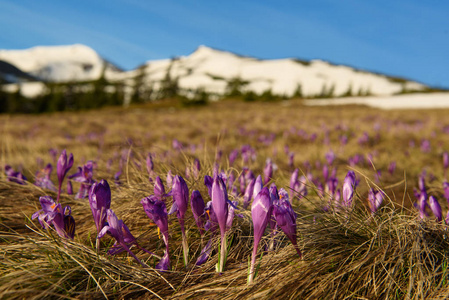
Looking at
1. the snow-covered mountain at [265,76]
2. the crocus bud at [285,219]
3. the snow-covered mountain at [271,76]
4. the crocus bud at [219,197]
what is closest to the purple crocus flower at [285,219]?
the crocus bud at [285,219]

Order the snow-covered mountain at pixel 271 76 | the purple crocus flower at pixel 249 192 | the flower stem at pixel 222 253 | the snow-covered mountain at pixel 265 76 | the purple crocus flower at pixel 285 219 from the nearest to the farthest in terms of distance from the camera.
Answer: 1. the purple crocus flower at pixel 285 219
2. the flower stem at pixel 222 253
3. the purple crocus flower at pixel 249 192
4. the snow-covered mountain at pixel 265 76
5. the snow-covered mountain at pixel 271 76

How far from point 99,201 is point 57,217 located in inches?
7.9

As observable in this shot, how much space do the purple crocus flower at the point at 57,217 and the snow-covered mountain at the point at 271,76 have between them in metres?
93.8

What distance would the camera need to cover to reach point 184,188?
1549 millimetres

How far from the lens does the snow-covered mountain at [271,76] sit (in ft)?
347

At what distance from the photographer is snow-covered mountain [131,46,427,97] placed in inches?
4166

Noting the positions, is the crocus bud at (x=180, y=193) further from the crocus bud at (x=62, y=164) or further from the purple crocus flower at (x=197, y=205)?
the crocus bud at (x=62, y=164)

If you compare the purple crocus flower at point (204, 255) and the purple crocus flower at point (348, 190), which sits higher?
the purple crocus flower at point (348, 190)

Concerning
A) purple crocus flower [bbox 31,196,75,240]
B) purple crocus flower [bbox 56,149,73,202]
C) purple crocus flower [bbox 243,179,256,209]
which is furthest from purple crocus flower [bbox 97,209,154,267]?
purple crocus flower [bbox 56,149,73,202]

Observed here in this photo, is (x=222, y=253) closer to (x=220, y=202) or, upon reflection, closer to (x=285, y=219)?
(x=220, y=202)

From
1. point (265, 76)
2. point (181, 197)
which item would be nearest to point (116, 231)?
point (181, 197)

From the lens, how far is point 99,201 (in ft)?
5.04

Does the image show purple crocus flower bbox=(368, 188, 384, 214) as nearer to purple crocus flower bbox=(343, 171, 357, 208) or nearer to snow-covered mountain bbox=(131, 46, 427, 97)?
purple crocus flower bbox=(343, 171, 357, 208)

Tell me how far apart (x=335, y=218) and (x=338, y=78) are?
125m
